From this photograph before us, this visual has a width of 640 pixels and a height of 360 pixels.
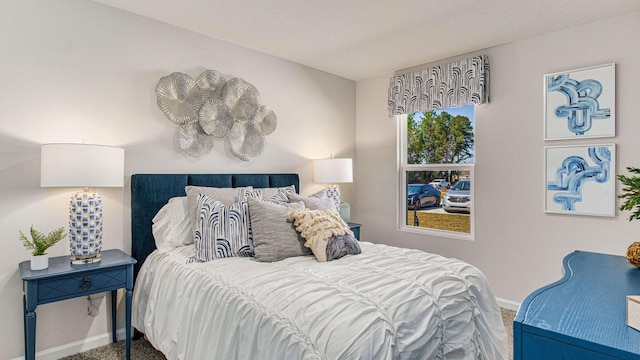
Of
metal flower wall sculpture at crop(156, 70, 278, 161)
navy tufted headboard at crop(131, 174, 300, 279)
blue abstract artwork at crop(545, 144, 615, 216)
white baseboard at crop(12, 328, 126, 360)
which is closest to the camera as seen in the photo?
white baseboard at crop(12, 328, 126, 360)

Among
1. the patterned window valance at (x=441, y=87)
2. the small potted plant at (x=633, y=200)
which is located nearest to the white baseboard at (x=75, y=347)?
the small potted plant at (x=633, y=200)

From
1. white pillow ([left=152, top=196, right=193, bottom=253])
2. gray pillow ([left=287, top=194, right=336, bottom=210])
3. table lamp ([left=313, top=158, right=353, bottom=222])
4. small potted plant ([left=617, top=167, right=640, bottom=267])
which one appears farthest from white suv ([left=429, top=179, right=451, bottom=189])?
white pillow ([left=152, top=196, right=193, bottom=253])

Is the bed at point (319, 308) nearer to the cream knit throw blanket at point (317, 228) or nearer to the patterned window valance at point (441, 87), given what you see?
the cream knit throw blanket at point (317, 228)

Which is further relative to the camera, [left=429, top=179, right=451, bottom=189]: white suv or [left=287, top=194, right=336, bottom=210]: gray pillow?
[left=429, top=179, right=451, bottom=189]: white suv

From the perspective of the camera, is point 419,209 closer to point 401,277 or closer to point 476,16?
point 476,16

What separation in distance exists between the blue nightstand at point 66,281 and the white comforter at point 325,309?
0.22 meters

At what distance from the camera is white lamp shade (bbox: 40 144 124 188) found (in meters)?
2.02

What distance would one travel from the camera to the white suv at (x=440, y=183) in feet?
12.3

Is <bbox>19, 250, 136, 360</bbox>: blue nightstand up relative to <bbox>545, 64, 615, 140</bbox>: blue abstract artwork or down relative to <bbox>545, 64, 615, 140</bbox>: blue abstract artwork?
down

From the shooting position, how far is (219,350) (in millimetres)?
1640

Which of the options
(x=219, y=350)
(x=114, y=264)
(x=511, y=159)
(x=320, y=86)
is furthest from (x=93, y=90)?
(x=511, y=159)

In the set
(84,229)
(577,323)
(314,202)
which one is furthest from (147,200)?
(577,323)

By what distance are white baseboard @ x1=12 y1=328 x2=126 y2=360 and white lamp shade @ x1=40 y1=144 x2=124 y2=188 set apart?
1.14 m

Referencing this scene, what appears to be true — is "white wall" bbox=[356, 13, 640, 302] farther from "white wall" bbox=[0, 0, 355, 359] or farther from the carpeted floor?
"white wall" bbox=[0, 0, 355, 359]
